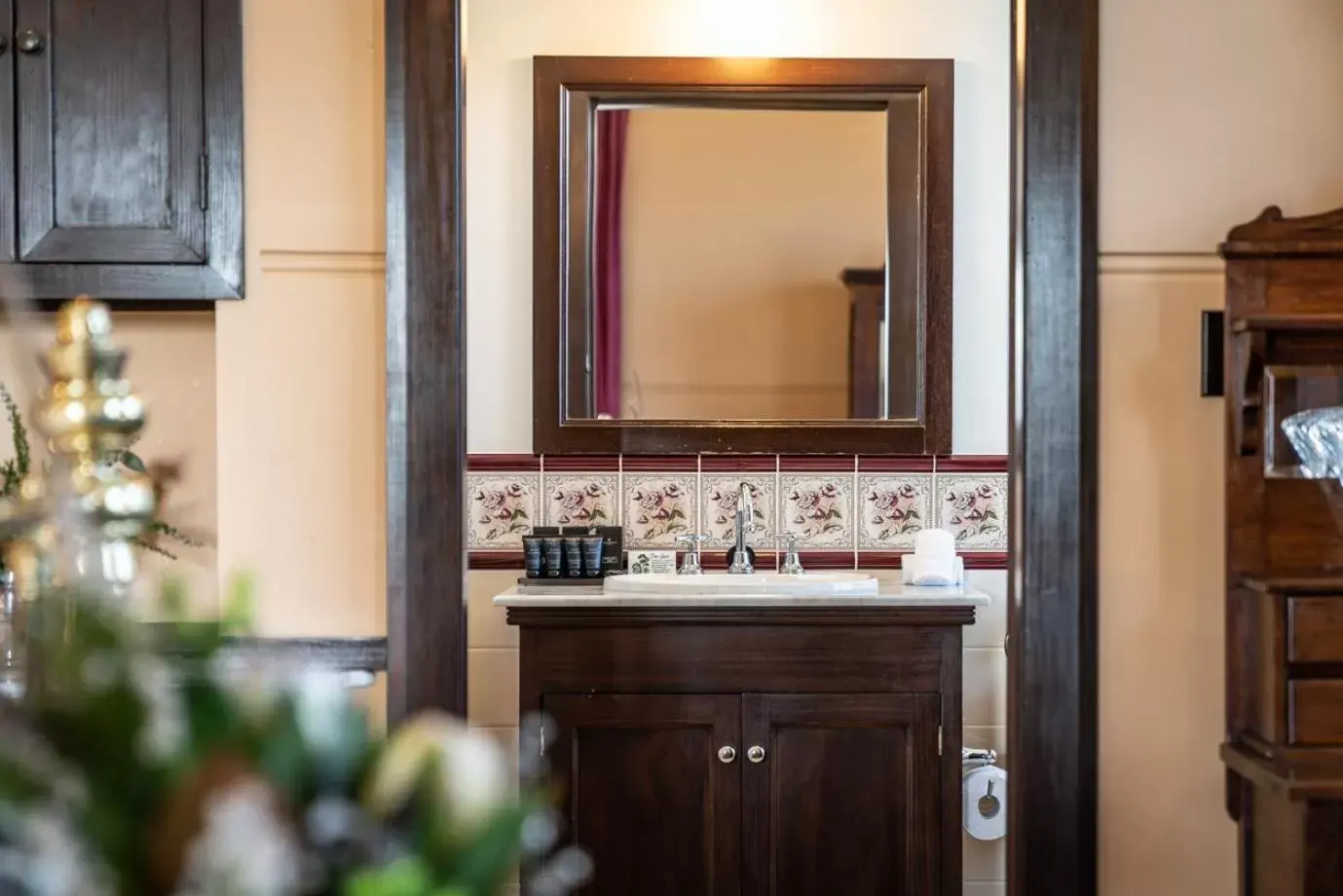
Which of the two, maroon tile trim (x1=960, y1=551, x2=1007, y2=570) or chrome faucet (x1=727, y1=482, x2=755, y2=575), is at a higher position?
chrome faucet (x1=727, y1=482, x2=755, y2=575)

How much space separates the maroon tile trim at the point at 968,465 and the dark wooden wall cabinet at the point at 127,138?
6.58ft

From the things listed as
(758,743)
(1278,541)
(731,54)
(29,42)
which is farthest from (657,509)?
(29,42)

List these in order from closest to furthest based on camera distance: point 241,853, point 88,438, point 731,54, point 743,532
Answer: point 241,853 → point 88,438 → point 743,532 → point 731,54

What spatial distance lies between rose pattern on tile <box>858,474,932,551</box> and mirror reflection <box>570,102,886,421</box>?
0.18 meters

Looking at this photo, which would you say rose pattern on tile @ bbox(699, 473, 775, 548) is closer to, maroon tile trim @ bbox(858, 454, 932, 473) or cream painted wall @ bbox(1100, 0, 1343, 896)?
maroon tile trim @ bbox(858, 454, 932, 473)

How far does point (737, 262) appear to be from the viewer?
350cm

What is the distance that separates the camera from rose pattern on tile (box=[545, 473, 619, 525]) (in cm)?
341

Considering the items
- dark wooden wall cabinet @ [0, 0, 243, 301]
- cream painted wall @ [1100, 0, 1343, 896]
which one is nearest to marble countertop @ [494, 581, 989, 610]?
cream painted wall @ [1100, 0, 1343, 896]

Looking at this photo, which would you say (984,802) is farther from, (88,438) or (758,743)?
(88,438)

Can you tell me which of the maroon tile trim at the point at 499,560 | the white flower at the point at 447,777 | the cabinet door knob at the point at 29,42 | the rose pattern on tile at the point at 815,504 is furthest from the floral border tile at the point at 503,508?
the white flower at the point at 447,777

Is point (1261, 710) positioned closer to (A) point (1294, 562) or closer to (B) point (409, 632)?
(A) point (1294, 562)

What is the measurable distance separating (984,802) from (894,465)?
0.86 meters

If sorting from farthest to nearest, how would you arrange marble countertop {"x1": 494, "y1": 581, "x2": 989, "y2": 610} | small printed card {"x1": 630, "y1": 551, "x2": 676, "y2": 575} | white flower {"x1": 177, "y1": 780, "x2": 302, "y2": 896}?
small printed card {"x1": 630, "y1": 551, "x2": 676, "y2": 575} → marble countertop {"x1": 494, "y1": 581, "x2": 989, "y2": 610} → white flower {"x1": 177, "y1": 780, "x2": 302, "y2": 896}

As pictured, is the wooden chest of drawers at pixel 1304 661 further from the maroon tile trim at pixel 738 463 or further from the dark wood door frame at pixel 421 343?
the maroon tile trim at pixel 738 463
